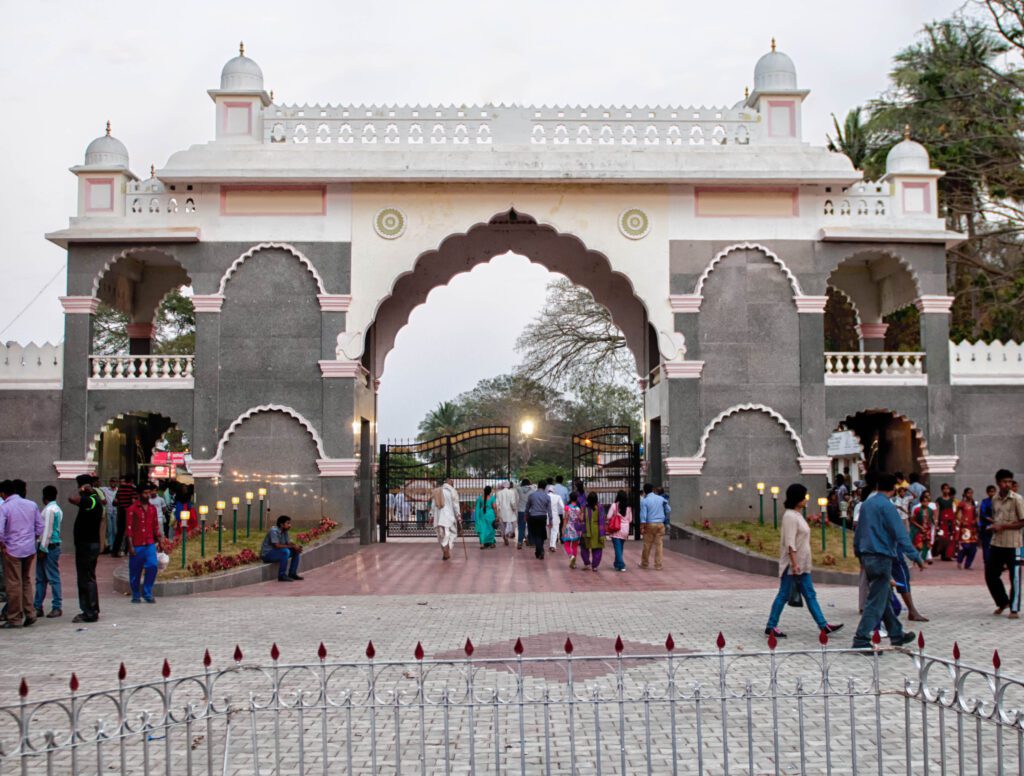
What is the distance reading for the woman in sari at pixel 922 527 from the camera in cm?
1752

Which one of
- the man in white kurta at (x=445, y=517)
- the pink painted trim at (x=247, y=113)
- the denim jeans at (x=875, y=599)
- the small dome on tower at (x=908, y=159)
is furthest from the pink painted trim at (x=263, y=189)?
the denim jeans at (x=875, y=599)

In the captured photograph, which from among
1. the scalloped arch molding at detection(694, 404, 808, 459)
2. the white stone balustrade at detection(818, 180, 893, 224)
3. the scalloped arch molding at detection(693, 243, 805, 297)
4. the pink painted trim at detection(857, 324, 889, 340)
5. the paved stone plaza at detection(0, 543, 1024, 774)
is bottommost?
the paved stone plaza at detection(0, 543, 1024, 774)

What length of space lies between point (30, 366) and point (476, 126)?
401 inches

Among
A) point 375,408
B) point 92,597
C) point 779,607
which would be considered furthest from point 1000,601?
point 375,408

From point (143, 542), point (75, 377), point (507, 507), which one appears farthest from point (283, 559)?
point (75, 377)

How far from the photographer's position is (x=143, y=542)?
44.0 feet

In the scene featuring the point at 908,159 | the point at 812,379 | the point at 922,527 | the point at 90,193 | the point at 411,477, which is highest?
the point at 908,159

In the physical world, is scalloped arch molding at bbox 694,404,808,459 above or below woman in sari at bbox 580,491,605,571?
above

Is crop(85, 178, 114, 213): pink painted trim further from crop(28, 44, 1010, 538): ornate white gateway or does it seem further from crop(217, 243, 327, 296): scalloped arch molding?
crop(217, 243, 327, 296): scalloped arch molding

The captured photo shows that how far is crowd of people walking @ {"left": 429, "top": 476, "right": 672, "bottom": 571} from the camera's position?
1691 centimetres

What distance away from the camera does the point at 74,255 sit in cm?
2128

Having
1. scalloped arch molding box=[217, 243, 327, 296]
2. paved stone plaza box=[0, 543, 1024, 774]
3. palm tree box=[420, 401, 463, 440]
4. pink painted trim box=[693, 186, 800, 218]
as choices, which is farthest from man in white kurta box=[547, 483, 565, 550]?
palm tree box=[420, 401, 463, 440]

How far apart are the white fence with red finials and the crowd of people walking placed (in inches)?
314

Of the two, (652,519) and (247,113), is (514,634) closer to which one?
(652,519)
